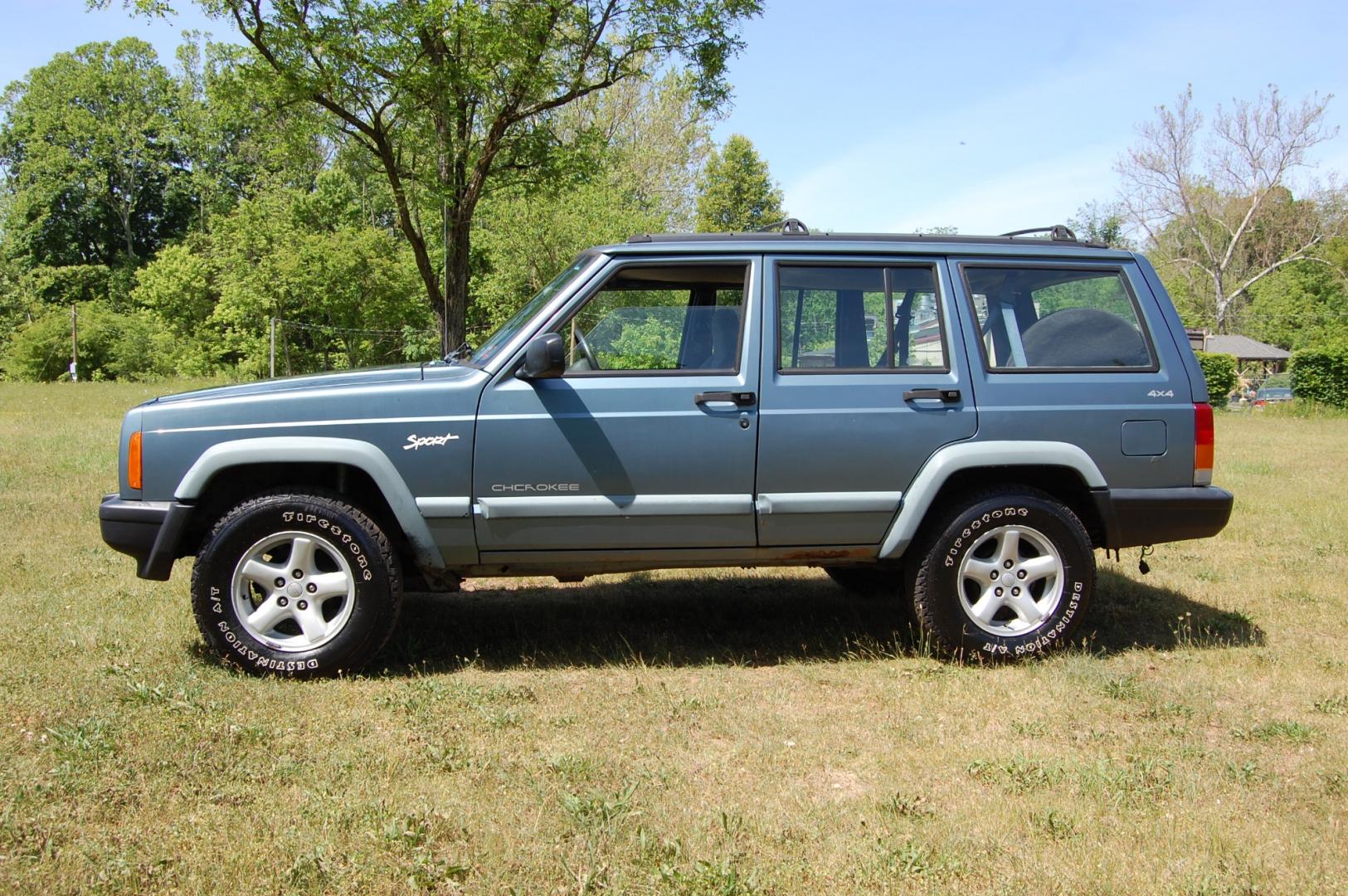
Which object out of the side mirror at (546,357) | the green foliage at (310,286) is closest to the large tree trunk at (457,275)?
the side mirror at (546,357)

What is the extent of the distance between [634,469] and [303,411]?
1.47 meters

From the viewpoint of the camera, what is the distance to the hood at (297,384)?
4.91m

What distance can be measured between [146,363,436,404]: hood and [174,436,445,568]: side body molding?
0.26 m

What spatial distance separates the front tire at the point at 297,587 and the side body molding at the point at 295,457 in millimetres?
192

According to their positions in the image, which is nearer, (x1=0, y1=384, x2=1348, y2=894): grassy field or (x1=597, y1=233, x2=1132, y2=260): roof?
Answer: (x1=0, y1=384, x2=1348, y2=894): grassy field

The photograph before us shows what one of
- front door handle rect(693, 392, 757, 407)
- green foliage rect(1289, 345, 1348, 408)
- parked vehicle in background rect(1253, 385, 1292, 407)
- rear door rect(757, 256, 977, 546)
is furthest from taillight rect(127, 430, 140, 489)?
parked vehicle in background rect(1253, 385, 1292, 407)

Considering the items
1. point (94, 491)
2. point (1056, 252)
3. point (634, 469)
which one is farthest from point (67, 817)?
point (94, 491)

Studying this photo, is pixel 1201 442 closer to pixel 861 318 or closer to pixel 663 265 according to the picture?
pixel 861 318

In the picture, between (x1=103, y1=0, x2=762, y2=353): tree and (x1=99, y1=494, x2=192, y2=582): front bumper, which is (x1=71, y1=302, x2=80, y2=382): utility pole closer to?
(x1=103, y1=0, x2=762, y2=353): tree

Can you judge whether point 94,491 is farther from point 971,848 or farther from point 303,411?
point 971,848

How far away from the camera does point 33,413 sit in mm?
20469

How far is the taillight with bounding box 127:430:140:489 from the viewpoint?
190 inches

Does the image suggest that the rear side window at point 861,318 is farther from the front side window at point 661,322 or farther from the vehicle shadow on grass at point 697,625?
the vehicle shadow on grass at point 697,625

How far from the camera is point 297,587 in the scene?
4848 millimetres
